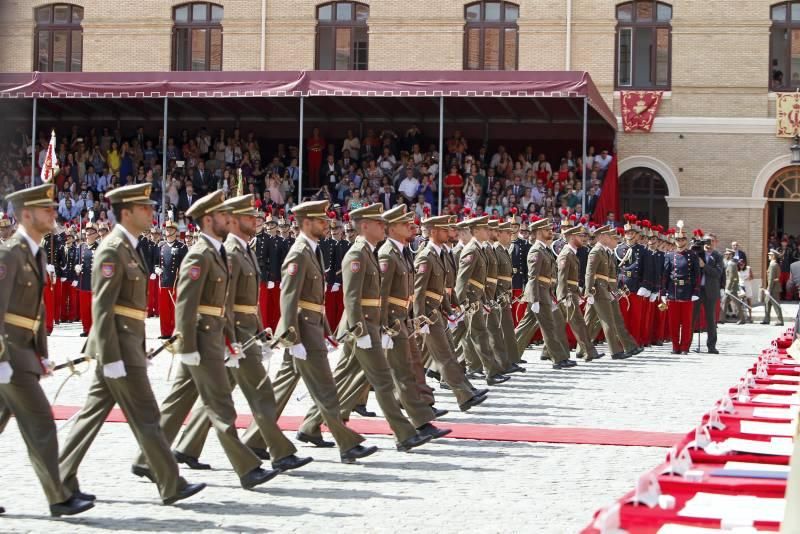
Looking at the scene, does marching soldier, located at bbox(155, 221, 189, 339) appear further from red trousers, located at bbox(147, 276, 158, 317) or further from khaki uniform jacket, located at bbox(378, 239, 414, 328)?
khaki uniform jacket, located at bbox(378, 239, 414, 328)

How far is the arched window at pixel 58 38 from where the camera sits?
3812cm

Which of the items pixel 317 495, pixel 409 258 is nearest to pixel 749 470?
pixel 317 495

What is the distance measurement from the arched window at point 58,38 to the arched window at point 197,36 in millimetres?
2764

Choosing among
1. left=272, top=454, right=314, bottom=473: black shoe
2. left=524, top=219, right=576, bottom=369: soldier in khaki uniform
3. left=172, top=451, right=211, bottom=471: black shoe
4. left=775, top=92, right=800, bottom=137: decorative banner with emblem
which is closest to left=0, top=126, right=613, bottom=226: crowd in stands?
left=775, top=92, right=800, bottom=137: decorative banner with emblem

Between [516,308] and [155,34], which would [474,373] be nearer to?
[516,308]

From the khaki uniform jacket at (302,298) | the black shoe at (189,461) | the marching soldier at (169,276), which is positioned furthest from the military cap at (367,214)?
the marching soldier at (169,276)

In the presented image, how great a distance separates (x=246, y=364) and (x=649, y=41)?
92.1 feet

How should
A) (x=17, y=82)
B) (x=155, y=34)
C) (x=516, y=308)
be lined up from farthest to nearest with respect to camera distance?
(x=155, y=34) < (x=17, y=82) < (x=516, y=308)

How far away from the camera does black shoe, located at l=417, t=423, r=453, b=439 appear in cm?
1078

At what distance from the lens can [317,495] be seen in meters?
8.66

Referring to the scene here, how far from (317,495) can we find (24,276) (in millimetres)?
2266

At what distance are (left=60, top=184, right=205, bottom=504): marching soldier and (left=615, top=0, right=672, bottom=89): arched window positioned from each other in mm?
28607

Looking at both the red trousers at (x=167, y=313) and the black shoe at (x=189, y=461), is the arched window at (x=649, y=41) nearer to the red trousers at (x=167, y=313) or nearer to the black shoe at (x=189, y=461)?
the red trousers at (x=167, y=313)

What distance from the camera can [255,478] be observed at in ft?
28.5
